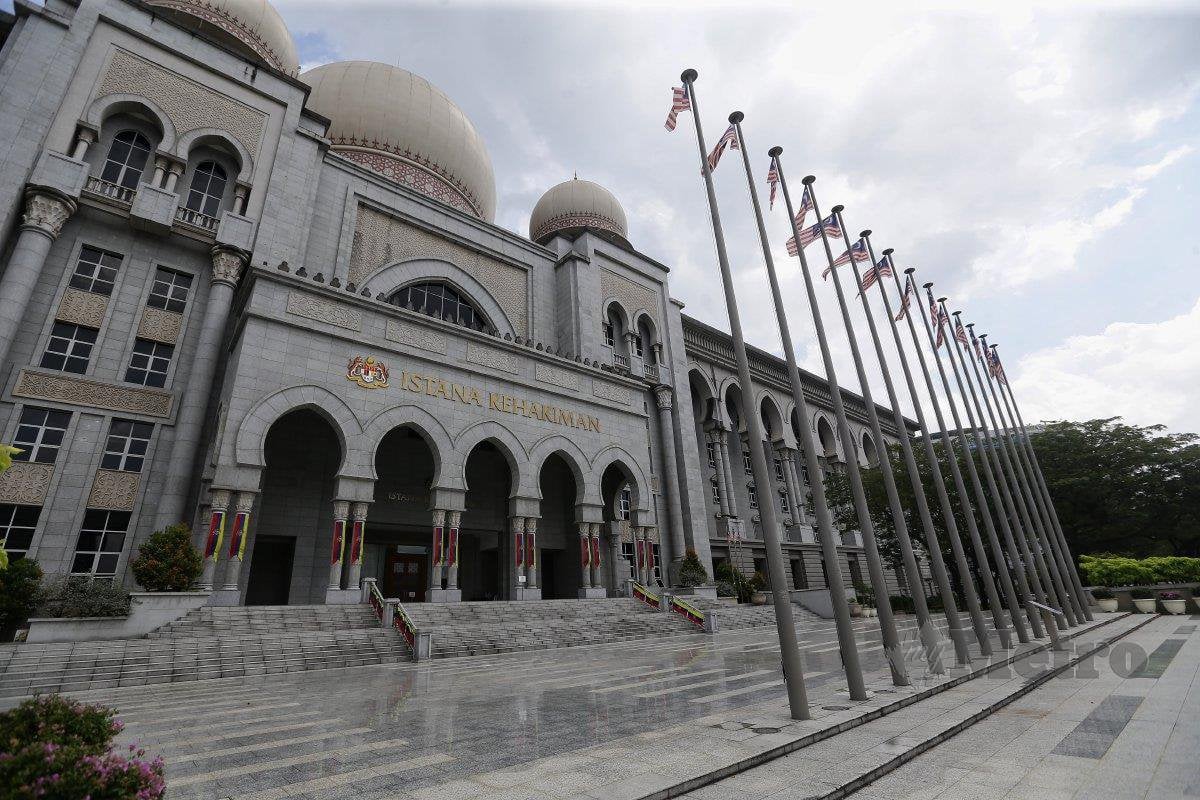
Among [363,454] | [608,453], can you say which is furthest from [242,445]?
[608,453]

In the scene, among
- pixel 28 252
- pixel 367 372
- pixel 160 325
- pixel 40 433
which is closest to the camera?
pixel 40 433

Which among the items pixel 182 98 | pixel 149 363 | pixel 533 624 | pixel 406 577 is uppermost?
pixel 182 98

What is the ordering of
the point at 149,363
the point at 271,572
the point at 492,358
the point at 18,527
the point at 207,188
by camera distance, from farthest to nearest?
1. the point at 492,358
2. the point at 207,188
3. the point at 271,572
4. the point at 149,363
5. the point at 18,527

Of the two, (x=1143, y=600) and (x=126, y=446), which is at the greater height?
(x=126, y=446)

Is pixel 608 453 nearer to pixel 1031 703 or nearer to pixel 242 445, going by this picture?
pixel 242 445

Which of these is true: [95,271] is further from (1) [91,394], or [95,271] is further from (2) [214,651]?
(2) [214,651]

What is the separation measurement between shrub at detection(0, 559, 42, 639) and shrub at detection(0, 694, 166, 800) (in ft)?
45.0

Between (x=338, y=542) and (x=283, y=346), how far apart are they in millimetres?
6455

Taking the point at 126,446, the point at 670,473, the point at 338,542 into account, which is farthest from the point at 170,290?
the point at 670,473

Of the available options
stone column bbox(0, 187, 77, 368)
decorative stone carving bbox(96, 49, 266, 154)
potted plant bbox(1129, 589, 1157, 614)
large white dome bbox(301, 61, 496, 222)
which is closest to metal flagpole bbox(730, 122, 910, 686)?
stone column bbox(0, 187, 77, 368)

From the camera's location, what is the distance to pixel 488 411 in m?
22.4

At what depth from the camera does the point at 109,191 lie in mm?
19391

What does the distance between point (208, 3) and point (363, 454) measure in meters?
22.7

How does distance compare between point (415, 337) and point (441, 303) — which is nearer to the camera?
point (415, 337)
